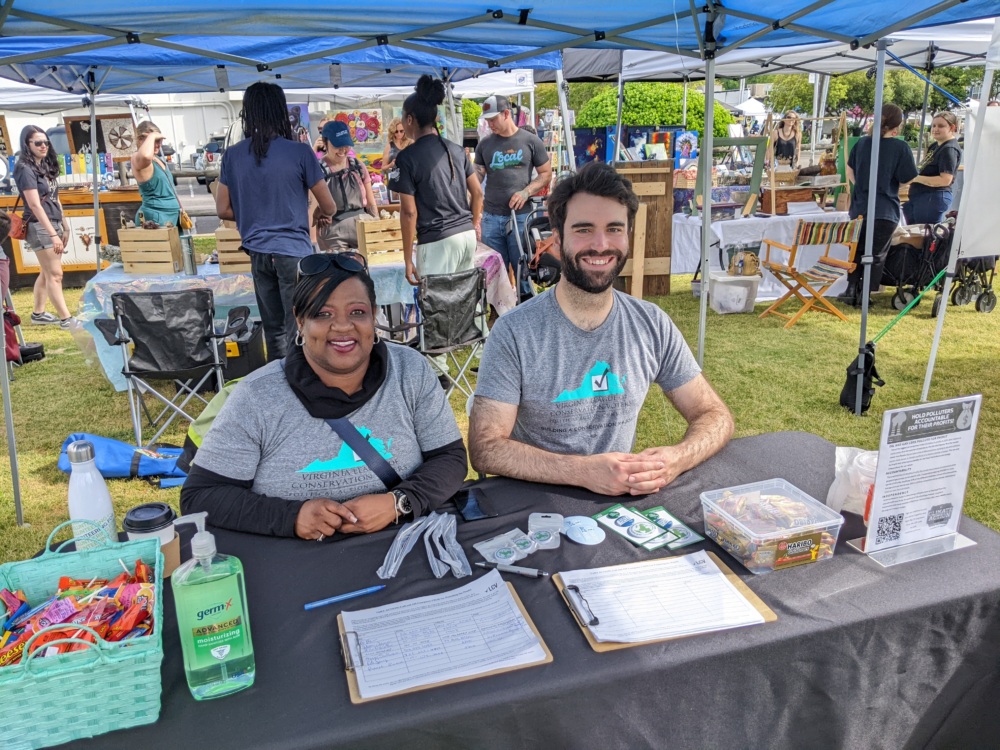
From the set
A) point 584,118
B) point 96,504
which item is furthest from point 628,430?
point 584,118

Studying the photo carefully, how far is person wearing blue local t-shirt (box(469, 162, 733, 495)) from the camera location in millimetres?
2109

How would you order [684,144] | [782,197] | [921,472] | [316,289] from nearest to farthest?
[921,472] → [316,289] → [782,197] → [684,144]

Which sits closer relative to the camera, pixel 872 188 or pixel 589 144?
pixel 872 188

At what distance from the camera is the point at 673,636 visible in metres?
1.27

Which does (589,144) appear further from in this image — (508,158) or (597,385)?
(597,385)

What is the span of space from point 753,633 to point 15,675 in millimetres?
1165

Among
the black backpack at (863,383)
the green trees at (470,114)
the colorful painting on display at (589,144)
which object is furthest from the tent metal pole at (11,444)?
the green trees at (470,114)

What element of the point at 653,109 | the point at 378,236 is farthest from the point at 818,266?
the point at 653,109

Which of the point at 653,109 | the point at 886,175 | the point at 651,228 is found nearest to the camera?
the point at 886,175

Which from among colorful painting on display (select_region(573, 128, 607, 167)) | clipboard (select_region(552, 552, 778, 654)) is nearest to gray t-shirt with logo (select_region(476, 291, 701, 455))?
clipboard (select_region(552, 552, 778, 654))

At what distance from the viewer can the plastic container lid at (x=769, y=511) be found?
1.51 meters

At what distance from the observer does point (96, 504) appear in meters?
1.47

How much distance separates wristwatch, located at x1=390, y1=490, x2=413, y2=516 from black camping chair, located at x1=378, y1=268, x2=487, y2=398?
8.62ft

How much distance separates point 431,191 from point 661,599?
3.80m
